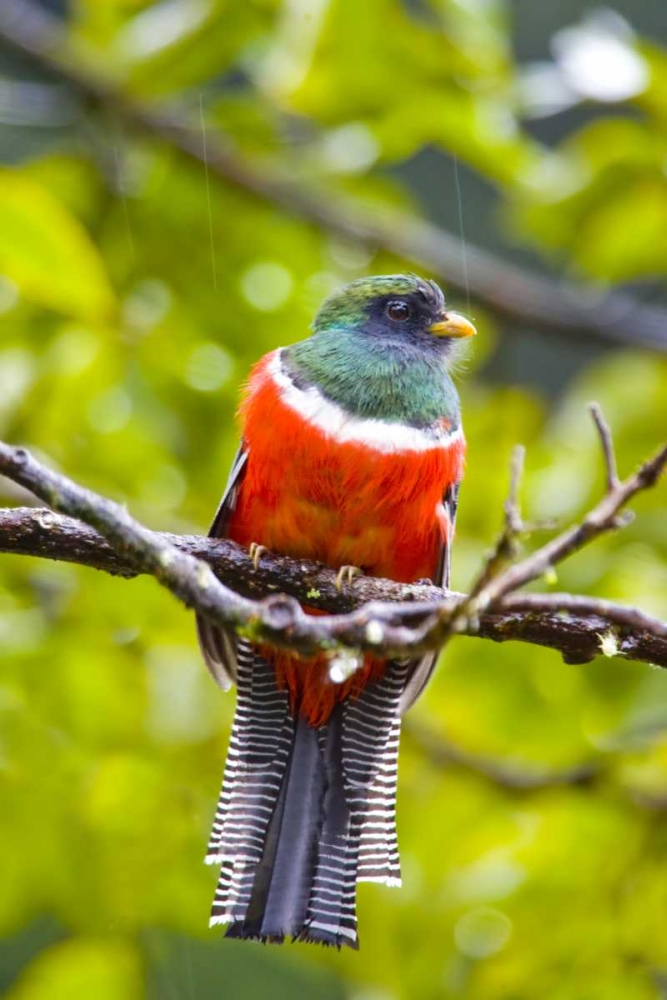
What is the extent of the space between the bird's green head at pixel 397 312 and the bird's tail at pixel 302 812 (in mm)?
912

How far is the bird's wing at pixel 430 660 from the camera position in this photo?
3.52 metres

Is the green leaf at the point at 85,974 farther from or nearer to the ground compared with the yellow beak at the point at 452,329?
nearer to the ground

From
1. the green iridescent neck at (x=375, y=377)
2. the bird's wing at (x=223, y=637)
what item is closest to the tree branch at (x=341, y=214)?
the green iridescent neck at (x=375, y=377)

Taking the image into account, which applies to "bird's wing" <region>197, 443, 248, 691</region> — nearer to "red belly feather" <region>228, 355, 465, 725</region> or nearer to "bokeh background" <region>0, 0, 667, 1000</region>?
"red belly feather" <region>228, 355, 465, 725</region>

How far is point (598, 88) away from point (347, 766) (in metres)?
1.95

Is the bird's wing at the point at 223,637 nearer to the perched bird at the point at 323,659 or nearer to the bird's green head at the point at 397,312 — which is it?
the perched bird at the point at 323,659

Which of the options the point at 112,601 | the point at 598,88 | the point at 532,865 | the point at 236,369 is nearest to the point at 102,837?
the point at 112,601

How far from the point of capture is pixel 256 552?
3.01 metres

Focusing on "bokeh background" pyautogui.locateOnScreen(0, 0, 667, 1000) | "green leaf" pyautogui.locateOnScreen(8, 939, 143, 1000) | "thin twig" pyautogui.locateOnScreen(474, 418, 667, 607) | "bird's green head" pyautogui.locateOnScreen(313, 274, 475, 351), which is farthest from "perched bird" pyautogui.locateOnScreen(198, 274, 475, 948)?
"thin twig" pyautogui.locateOnScreen(474, 418, 667, 607)

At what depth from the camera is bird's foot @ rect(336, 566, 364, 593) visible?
2889 mm

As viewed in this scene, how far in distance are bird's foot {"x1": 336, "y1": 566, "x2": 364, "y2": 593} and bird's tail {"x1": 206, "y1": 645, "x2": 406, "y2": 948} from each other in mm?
472

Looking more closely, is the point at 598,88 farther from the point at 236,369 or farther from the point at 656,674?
the point at 656,674

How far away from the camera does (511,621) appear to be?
7.95ft

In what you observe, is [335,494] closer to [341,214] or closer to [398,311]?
[398,311]
